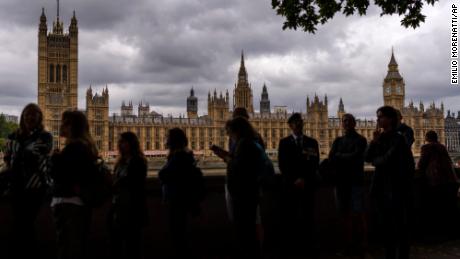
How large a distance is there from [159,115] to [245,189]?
6162 centimetres

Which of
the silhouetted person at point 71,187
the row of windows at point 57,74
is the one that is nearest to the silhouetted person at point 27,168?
the silhouetted person at point 71,187

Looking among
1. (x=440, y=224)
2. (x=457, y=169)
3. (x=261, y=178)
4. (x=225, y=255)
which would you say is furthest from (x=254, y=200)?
(x=457, y=169)

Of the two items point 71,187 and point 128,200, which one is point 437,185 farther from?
point 71,187

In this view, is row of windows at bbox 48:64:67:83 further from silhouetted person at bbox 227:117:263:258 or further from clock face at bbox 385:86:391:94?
silhouetted person at bbox 227:117:263:258

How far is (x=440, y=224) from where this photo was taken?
18.3 feet

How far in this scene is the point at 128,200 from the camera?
12.0 ft

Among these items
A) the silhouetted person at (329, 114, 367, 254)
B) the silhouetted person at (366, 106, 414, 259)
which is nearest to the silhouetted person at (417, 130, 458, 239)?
the silhouetted person at (329, 114, 367, 254)

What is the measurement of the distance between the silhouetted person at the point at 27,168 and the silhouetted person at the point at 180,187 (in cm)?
96

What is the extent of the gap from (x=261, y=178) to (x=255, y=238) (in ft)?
1.73

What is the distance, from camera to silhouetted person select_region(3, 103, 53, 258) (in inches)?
139

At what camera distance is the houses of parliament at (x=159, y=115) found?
2138 inches

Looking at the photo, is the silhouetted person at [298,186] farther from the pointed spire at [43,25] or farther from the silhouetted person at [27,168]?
the pointed spire at [43,25]

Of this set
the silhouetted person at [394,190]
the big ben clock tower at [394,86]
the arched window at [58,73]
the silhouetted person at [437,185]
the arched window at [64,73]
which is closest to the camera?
the silhouetted person at [394,190]

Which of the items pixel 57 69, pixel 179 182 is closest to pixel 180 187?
pixel 179 182
